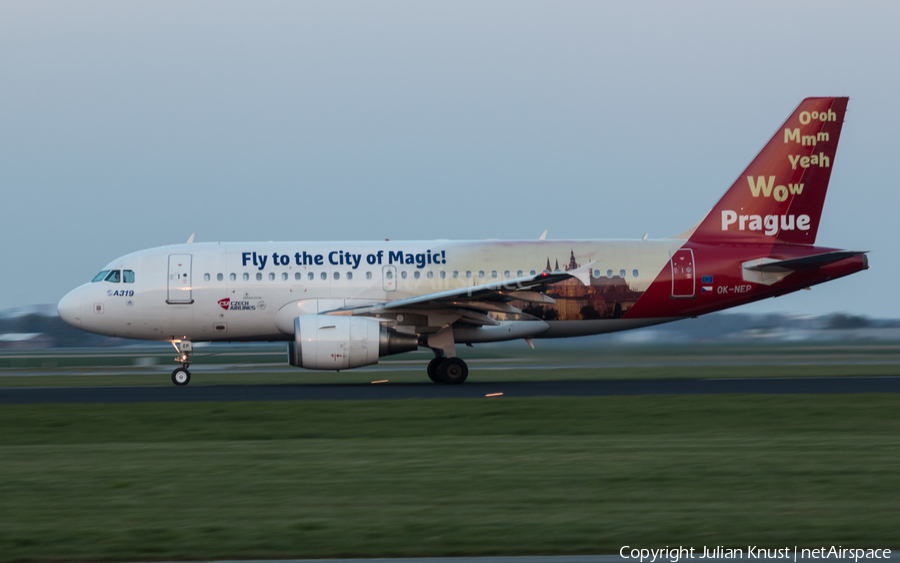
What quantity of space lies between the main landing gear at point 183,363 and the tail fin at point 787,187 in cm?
1319

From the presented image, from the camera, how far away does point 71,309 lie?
22.8 m

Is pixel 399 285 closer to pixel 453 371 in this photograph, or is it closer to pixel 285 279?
pixel 453 371

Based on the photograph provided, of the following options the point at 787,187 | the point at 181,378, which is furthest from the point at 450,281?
the point at 787,187

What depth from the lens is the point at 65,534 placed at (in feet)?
23.0

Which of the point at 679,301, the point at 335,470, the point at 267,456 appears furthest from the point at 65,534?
the point at 679,301

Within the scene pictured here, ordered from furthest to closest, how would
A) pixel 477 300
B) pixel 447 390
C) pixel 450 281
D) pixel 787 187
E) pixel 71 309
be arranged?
pixel 787 187 → pixel 71 309 → pixel 450 281 → pixel 477 300 → pixel 447 390

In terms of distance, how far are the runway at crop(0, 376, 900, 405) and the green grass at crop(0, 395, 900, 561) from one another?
2.89 meters

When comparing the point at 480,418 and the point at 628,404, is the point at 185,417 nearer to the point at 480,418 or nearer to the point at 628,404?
the point at 480,418

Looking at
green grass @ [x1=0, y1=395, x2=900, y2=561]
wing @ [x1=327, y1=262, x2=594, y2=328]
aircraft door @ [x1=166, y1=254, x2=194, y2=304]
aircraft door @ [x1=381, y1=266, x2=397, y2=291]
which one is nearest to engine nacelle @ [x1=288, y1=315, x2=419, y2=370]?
wing @ [x1=327, y1=262, x2=594, y2=328]

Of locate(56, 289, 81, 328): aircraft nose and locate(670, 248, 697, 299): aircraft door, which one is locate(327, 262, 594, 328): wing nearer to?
locate(670, 248, 697, 299): aircraft door

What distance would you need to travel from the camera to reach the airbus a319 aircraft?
22219 millimetres

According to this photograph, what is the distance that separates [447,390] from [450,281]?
3.66m

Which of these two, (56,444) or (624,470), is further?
(56,444)

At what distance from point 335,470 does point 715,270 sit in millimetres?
15198
